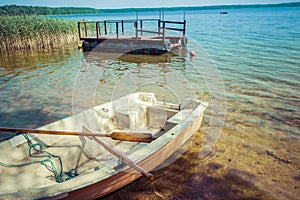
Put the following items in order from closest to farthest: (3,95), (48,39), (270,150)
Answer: (270,150) → (3,95) → (48,39)

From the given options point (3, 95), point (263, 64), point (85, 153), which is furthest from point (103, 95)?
point (263, 64)

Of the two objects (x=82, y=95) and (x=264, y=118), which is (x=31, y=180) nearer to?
(x=82, y=95)

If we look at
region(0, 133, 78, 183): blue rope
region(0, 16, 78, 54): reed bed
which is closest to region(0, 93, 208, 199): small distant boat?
region(0, 133, 78, 183): blue rope

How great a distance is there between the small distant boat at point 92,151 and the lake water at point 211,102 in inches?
27.9

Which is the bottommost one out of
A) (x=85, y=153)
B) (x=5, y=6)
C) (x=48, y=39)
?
(x=85, y=153)

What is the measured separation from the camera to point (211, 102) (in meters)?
7.84

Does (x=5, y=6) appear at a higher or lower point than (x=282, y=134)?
higher

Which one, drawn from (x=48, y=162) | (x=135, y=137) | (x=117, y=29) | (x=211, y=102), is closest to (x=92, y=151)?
(x=48, y=162)

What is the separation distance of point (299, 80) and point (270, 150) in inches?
254

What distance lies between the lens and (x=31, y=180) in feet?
11.2

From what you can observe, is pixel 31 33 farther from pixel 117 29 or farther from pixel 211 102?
pixel 211 102

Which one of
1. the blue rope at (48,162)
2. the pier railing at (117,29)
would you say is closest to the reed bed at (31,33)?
the pier railing at (117,29)

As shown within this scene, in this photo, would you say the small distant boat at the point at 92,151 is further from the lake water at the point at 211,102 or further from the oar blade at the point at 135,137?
the lake water at the point at 211,102

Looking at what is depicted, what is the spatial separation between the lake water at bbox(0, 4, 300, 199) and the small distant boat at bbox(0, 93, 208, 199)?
2.33 feet
